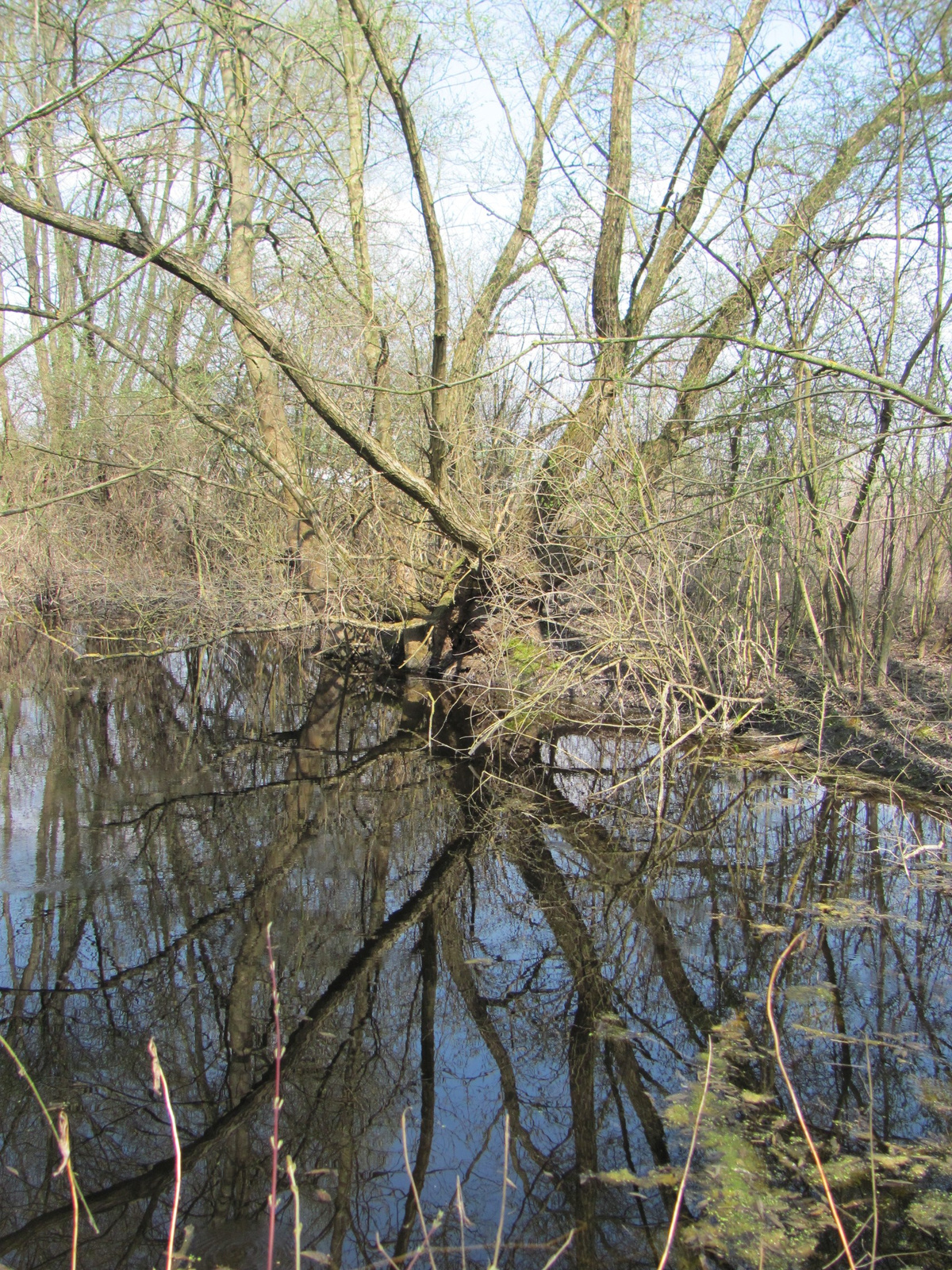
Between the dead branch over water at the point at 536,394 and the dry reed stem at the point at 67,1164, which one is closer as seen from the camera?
the dry reed stem at the point at 67,1164

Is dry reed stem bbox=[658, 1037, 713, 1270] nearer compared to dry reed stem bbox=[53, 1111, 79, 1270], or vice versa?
dry reed stem bbox=[53, 1111, 79, 1270]

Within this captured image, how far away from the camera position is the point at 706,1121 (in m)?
3.20

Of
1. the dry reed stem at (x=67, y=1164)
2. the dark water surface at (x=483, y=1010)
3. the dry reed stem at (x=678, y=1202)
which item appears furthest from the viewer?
the dark water surface at (x=483, y=1010)

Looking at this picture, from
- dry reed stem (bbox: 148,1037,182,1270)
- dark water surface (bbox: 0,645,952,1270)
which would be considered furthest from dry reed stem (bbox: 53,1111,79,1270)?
dark water surface (bbox: 0,645,952,1270)

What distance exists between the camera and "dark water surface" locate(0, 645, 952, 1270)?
282 centimetres

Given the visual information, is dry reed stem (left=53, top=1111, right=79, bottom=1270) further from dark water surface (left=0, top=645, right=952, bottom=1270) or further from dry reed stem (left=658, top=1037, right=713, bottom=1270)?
dry reed stem (left=658, top=1037, right=713, bottom=1270)

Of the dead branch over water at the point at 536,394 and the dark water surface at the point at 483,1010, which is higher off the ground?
the dead branch over water at the point at 536,394

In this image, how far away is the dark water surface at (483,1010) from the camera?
2822 millimetres

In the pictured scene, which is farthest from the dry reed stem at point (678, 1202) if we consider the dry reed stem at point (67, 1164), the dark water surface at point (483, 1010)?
the dry reed stem at point (67, 1164)

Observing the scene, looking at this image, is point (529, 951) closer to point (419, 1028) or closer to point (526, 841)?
point (419, 1028)

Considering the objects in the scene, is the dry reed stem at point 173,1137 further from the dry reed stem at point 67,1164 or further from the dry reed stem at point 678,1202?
the dry reed stem at point 678,1202

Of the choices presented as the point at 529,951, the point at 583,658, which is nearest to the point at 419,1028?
the point at 529,951

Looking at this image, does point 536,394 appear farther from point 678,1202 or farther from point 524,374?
point 678,1202

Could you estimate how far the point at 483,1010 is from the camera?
3959 millimetres
